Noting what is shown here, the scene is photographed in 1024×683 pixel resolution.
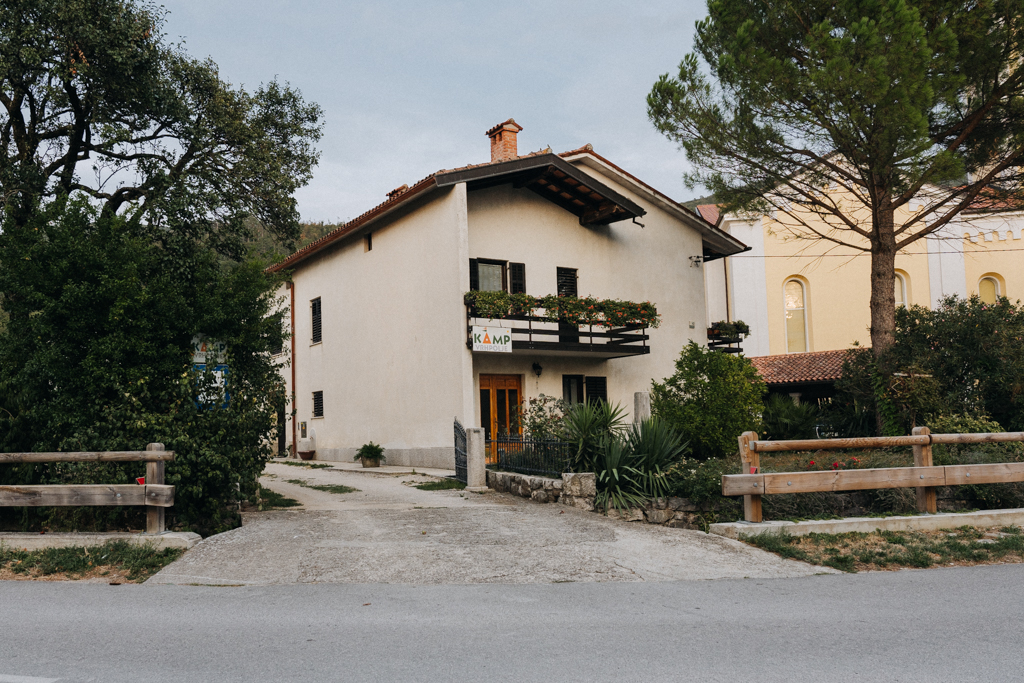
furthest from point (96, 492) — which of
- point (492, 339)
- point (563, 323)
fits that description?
point (563, 323)

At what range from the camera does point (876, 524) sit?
943cm

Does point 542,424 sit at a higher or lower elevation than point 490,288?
lower

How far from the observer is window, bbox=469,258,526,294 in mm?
19703

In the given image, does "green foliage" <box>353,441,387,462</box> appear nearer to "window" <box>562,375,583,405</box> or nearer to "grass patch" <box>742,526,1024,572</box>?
"window" <box>562,375,583,405</box>

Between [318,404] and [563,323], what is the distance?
10.7 meters

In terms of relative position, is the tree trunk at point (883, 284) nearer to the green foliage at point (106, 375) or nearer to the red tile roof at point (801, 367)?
the red tile roof at point (801, 367)

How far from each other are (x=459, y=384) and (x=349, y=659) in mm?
13293

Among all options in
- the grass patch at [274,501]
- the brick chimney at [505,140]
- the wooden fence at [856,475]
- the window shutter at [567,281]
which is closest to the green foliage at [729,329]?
the window shutter at [567,281]

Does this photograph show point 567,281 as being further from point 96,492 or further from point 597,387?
point 96,492

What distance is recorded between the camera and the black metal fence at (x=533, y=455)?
499 inches

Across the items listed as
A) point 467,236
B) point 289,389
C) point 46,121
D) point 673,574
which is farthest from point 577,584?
point 289,389

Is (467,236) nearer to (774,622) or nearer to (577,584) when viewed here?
(577,584)

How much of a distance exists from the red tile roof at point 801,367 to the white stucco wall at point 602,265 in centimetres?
603

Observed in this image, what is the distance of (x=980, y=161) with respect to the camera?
1777cm
